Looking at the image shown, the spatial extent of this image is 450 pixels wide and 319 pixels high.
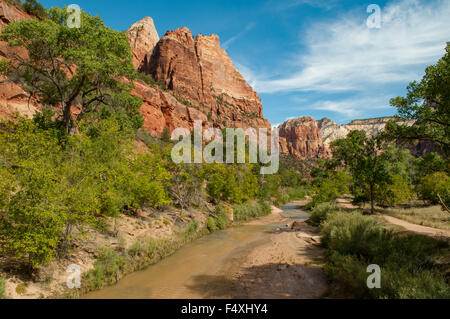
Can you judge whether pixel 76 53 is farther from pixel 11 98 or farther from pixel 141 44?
pixel 141 44

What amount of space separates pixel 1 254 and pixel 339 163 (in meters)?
23.7

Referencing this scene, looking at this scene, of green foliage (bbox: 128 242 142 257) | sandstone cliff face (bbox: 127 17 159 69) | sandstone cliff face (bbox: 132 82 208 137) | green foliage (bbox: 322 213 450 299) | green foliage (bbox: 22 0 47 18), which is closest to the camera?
green foliage (bbox: 322 213 450 299)

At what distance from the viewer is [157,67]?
101438 millimetres

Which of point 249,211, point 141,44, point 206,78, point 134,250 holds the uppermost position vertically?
point 141,44

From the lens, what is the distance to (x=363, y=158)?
21156 millimetres

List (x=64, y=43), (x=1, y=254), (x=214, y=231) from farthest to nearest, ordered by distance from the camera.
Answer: (x=214, y=231), (x=64, y=43), (x=1, y=254)

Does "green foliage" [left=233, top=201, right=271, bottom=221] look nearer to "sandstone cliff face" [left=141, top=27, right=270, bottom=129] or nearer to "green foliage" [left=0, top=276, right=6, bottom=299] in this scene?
"green foliage" [left=0, top=276, right=6, bottom=299]

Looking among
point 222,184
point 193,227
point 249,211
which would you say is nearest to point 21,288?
point 193,227

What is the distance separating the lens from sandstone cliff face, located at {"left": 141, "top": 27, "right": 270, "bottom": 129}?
101m

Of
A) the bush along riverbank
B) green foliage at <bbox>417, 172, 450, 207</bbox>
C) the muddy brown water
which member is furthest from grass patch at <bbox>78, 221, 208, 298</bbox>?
green foliage at <bbox>417, 172, 450, 207</bbox>

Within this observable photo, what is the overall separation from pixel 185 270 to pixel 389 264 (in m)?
8.85

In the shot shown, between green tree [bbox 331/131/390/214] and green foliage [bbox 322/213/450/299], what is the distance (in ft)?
29.9

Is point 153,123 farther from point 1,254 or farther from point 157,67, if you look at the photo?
point 157,67

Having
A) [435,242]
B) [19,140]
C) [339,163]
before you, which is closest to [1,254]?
[19,140]
